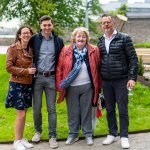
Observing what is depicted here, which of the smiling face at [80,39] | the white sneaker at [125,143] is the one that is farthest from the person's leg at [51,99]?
the white sneaker at [125,143]

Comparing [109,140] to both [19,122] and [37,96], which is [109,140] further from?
[19,122]

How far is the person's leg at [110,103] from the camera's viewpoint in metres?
5.86

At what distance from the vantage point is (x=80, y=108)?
6.12 m

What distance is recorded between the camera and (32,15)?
1848 cm

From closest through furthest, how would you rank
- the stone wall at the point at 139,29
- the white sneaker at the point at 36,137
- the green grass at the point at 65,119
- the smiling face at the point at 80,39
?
the smiling face at the point at 80,39
the white sneaker at the point at 36,137
the green grass at the point at 65,119
the stone wall at the point at 139,29

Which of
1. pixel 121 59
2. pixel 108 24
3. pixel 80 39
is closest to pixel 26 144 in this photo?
pixel 80 39

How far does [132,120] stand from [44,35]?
258 cm

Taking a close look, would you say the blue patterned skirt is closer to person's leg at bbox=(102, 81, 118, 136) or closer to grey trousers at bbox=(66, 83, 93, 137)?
grey trousers at bbox=(66, 83, 93, 137)

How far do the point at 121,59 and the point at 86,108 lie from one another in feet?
3.13

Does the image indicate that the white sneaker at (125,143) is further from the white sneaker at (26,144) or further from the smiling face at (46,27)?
the smiling face at (46,27)

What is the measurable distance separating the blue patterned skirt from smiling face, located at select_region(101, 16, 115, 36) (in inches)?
54.5

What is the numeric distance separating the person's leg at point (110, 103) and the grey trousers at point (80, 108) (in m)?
0.24

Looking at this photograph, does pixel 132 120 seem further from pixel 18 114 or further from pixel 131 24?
pixel 131 24

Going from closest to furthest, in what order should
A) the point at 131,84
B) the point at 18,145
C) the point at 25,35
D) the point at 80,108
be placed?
the point at 131,84, the point at 25,35, the point at 18,145, the point at 80,108
